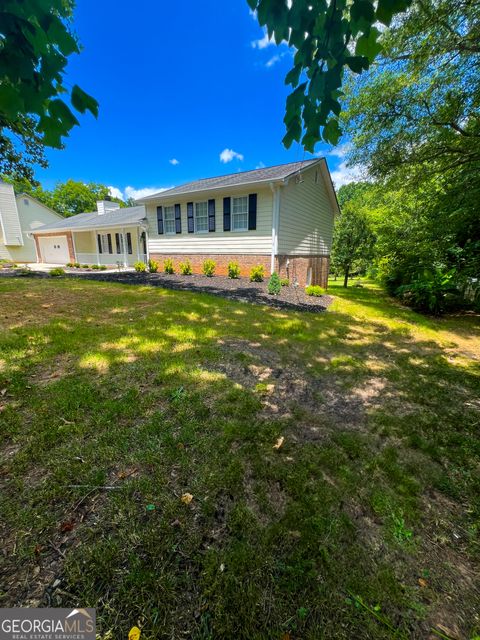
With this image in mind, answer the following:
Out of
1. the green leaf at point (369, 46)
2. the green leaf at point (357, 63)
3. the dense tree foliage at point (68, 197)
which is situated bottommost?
A: the green leaf at point (357, 63)

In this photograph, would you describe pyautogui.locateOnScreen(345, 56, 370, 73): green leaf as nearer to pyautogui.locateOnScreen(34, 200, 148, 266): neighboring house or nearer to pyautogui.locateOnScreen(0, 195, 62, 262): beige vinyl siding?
pyautogui.locateOnScreen(34, 200, 148, 266): neighboring house

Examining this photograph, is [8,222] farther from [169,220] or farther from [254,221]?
[254,221]

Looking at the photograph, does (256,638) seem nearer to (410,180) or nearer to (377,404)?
(377,404)

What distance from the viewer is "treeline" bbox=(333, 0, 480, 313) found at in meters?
5.85

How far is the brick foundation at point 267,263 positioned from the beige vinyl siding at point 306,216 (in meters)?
0.40

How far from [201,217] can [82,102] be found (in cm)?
1223

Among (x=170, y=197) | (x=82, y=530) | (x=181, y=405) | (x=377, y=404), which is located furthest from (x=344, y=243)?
(x=82, y=530)

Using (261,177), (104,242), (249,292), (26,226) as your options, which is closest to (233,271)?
(249,292)

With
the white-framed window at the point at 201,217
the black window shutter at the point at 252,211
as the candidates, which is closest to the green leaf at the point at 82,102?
the black window shutter at the point at 252,211

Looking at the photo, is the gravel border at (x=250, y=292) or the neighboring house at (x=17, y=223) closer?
the gravel border at (x=250, y=292)

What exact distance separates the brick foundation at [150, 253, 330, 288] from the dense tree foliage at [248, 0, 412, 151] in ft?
31.7

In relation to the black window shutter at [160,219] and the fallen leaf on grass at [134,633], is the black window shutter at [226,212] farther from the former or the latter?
the fallen leaf on grass at [134,633]

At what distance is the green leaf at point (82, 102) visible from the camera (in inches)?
62.9

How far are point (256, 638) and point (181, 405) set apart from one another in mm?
1953
